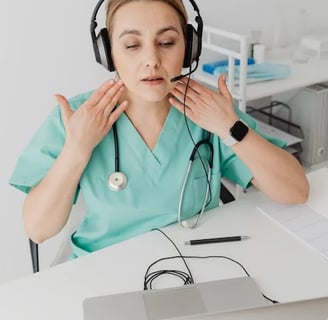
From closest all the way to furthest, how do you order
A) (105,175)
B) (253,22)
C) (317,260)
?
(317,260), (105,175), (253,22)

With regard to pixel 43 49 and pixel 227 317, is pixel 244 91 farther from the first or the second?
pixel 227 317

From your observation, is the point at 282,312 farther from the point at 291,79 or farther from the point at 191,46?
the point at 291,79

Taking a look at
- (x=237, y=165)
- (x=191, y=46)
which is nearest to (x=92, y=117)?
(x=191, y=46)

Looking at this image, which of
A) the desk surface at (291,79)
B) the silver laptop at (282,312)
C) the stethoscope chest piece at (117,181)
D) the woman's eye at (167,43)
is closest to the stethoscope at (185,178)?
the stethoscope chest piece at (117,181)

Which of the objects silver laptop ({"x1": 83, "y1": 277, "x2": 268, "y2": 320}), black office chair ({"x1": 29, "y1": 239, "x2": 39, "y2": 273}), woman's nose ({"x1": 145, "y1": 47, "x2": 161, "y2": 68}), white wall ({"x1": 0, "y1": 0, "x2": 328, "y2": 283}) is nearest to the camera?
silver laptop ({"x1": 83, "y1": 277, "x2": 268, "y2": 320})

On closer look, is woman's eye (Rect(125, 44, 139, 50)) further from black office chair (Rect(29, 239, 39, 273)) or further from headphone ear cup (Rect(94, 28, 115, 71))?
black office chair (Rect(29, 239, 39, 273))

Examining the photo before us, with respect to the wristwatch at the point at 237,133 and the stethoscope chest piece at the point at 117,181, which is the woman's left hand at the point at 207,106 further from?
the stethoscope chest piece at the point at 117,181

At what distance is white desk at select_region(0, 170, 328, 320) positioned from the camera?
95cm

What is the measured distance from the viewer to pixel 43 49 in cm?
181

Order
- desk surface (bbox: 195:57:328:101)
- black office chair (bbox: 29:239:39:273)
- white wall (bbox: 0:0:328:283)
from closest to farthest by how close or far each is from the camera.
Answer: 1. black office chair (bbox: 29:239:39:273)
2. white wall (bbox: 0:0:328:283)
3. desk surface (bbox: 195:57:328:101)

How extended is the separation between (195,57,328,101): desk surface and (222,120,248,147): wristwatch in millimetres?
711

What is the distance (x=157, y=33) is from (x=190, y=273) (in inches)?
20.6

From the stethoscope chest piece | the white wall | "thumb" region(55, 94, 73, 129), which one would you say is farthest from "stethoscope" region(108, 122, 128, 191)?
the white wall

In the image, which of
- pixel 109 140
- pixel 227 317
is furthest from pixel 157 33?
pixel 227 317
